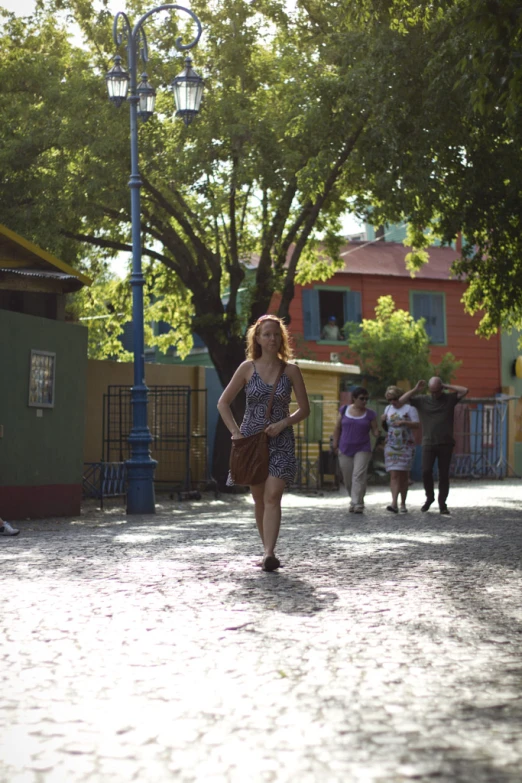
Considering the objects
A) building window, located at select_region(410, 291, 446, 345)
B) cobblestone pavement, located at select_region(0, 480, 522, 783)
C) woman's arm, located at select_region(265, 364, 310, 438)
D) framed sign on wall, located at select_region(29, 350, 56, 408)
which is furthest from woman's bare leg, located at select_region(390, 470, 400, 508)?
building window, located at select_region(410, 291, 446, 345)

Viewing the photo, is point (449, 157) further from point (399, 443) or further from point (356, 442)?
point (356, 442)

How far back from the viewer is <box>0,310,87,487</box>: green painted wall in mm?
16766

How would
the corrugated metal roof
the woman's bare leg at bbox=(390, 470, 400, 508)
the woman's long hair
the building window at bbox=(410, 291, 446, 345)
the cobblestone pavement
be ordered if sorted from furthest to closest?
the building window at bbox=(410, 291, 446, 345), the corrugated metal roof, the woman's bare leg at bbox=(390, 470, 400, 508), the woman's long hair, the cobblestone pavement

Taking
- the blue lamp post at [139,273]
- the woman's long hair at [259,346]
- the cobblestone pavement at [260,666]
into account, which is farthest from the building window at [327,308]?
the woman's long hair at [259,346]

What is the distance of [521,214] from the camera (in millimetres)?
19594

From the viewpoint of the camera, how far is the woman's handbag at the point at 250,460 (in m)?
9.02

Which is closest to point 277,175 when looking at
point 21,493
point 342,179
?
point 342,179

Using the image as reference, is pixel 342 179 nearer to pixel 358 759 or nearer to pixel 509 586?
pixel 509 586

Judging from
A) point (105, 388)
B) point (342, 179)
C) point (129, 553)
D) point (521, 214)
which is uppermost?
point (342, 179)

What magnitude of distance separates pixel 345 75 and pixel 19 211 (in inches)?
271

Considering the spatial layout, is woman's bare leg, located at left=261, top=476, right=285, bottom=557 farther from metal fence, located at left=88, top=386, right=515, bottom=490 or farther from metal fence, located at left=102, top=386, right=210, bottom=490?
metal fence, located at left=102, top=386, right=210, bottom=490

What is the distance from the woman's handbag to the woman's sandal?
1.87ft

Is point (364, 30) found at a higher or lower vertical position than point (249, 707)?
higher

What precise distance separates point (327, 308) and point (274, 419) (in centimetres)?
3015
